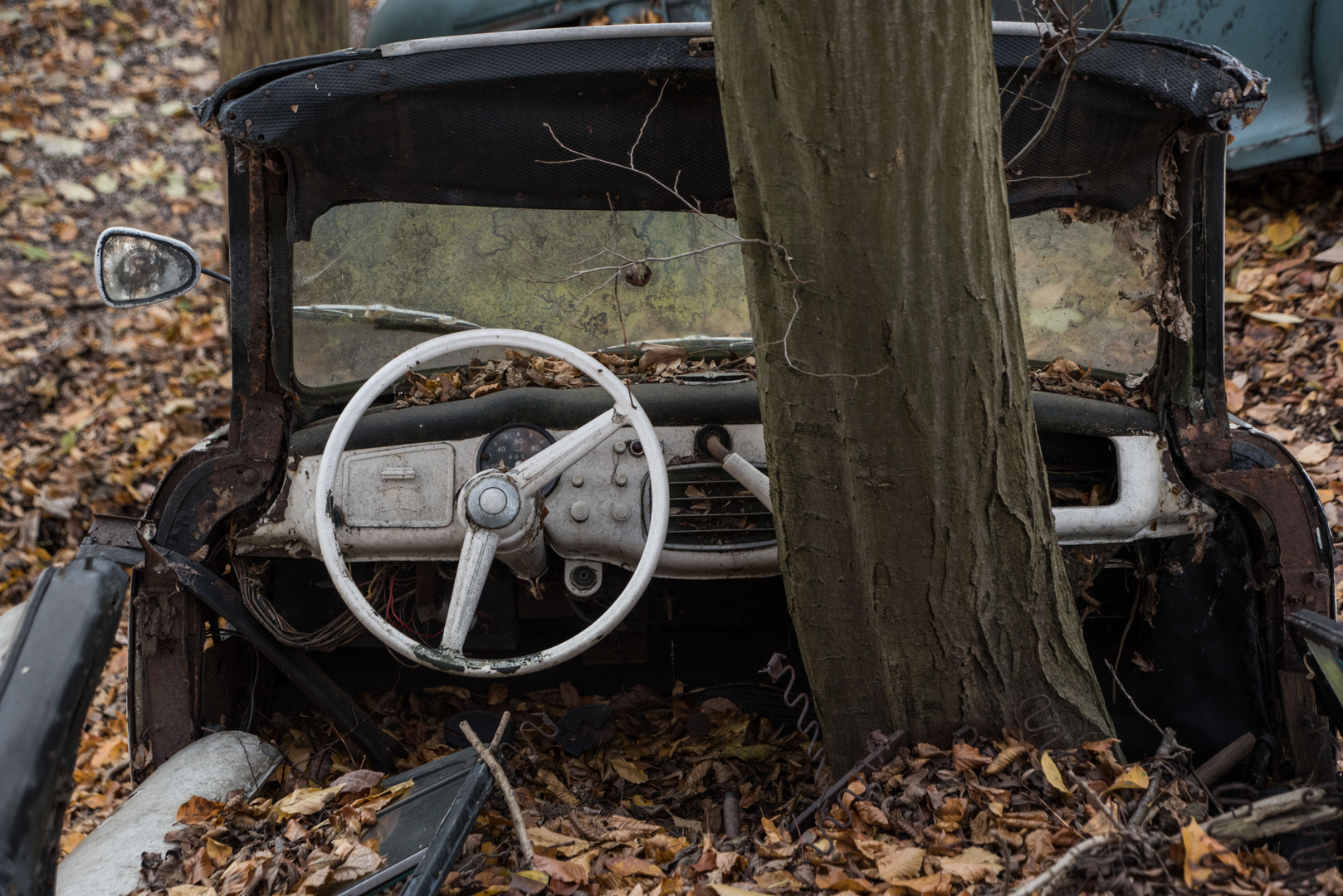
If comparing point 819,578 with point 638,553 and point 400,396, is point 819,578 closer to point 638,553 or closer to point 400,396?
point 638,553

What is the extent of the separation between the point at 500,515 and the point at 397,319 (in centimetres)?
106

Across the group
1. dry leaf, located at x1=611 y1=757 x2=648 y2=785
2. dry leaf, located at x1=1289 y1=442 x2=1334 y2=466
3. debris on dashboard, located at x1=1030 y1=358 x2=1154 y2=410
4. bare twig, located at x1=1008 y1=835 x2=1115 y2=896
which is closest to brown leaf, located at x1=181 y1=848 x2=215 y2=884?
dry leaf, located at x1=611 y1=757 x2=648 y2=785

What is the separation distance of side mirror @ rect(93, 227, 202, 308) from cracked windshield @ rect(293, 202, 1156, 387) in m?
0.29

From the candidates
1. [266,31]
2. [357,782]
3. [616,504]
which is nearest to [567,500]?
[616,504]

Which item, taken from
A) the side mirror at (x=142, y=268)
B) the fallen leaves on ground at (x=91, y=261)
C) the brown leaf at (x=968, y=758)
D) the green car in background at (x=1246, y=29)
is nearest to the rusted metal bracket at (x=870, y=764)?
the brown leaf at (x=968, y=758)

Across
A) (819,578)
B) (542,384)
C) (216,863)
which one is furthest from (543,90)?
(216,863)

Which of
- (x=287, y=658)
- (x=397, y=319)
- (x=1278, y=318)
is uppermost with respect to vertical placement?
(x=1278, y=318)

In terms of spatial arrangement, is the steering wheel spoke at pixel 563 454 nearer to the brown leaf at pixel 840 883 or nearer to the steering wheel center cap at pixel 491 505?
the steering wheel center cap at pixel 491 505

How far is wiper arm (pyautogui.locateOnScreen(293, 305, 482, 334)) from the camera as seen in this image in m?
3.03

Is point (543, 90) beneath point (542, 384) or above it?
above

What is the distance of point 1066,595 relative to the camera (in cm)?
221

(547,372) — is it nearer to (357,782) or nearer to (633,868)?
(357,782)

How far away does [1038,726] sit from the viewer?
2.20 m

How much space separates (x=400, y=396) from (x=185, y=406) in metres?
3.59
